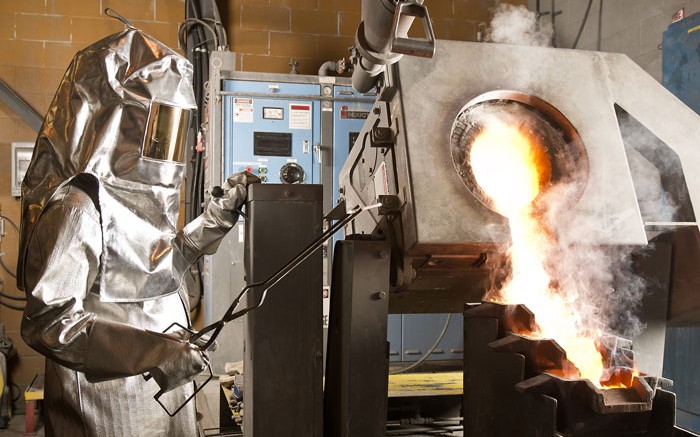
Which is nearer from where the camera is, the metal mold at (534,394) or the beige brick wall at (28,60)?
the metal mold at (534,394)

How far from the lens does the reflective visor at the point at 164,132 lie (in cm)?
164

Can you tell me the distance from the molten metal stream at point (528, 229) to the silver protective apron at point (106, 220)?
886 mm

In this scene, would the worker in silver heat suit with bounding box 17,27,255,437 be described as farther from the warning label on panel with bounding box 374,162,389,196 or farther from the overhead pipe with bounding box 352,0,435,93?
the overhead pipe with bounding box 352,0,435,93

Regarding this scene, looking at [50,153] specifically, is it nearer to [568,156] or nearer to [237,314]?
[237,314]

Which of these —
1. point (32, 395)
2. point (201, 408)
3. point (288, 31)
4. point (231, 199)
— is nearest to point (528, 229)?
point (231, 199)

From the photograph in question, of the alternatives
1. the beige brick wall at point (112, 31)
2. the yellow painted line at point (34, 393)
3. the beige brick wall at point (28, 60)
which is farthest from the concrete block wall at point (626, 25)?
the yellow painted line at point (34, 393)

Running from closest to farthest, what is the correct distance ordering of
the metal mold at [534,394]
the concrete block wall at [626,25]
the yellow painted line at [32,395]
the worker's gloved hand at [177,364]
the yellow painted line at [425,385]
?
the metal mold at [534,394], the worker's gloved hand at [177,364], the yellow painted line at [425,385], the yellow painted line at [32,395], the concrete block wall at [626,25]

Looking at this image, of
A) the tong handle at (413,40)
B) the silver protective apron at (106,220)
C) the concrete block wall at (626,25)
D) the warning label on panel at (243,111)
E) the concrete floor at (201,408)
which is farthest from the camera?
the warning label on panel at (243,111)

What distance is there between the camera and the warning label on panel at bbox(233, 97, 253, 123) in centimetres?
408

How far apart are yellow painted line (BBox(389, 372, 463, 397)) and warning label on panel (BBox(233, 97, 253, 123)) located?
2.44 meters

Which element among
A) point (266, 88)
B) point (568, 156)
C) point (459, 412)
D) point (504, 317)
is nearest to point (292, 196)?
point (504, 317)

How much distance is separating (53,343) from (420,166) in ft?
2.84

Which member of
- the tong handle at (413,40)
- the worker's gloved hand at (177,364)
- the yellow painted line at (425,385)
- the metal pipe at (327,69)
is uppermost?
the metal pipe at (327,69)

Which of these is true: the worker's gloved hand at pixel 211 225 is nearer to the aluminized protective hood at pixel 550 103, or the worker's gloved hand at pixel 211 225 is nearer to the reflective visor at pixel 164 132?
the reflective visor at pixel 164 132
